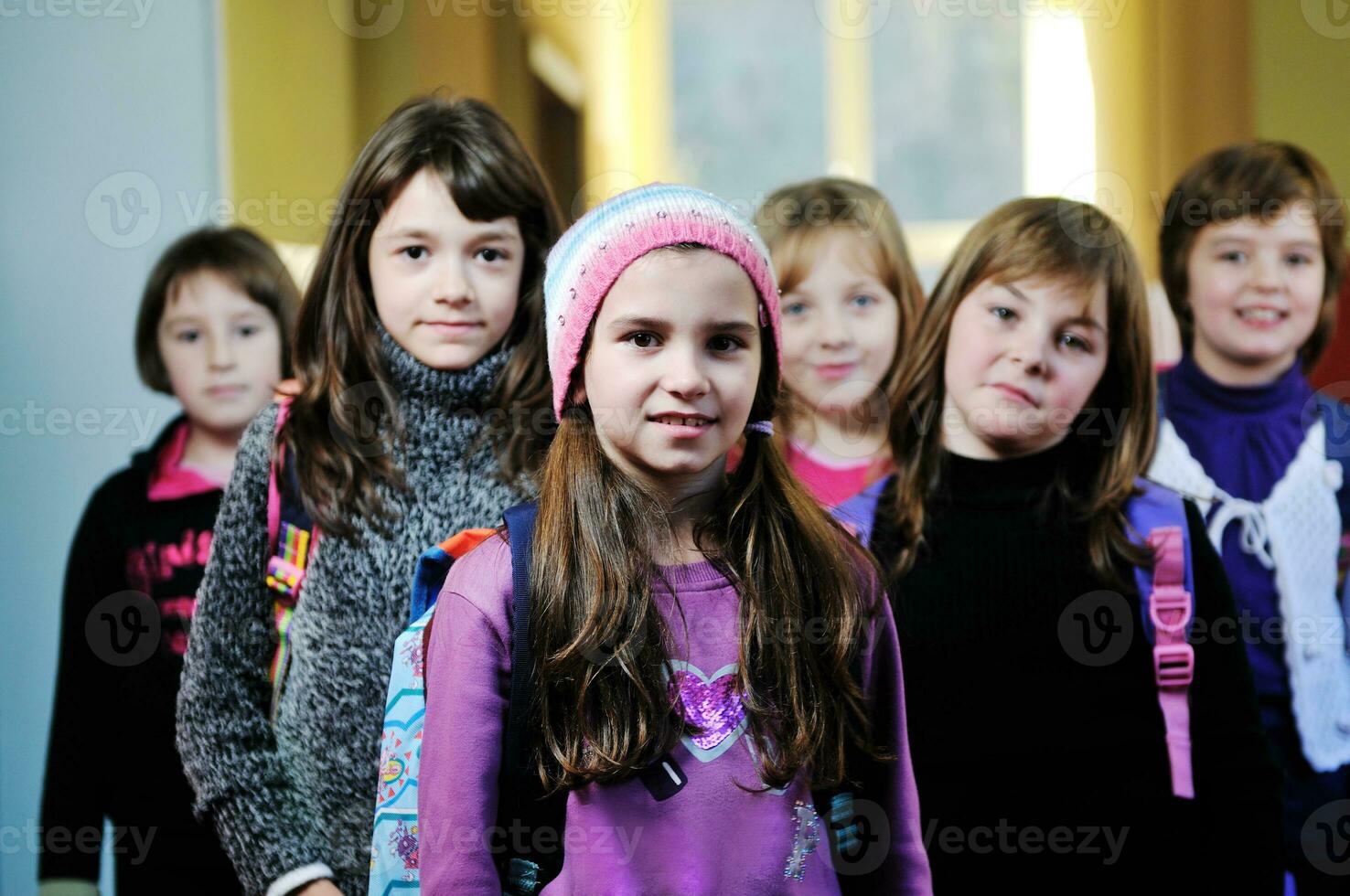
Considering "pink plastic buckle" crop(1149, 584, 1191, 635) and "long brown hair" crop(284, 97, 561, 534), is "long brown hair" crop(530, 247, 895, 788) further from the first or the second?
"pink plastic buckle" crop(1149, 584, 1191, 635)

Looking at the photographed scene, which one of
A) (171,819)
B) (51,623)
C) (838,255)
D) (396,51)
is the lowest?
(171,819)

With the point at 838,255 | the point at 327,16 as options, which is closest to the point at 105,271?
the point at 327,16

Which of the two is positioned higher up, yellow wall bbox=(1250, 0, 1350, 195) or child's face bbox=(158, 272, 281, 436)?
yellow wall bbox=(1250, 0, 1350, 195)

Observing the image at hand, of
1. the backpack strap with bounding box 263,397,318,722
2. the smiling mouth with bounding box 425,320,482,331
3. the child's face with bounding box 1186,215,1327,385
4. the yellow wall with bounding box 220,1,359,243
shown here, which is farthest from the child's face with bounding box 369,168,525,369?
the child's face with bounding box 1186,215,1327,385

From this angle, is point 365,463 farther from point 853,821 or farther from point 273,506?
point 853,821

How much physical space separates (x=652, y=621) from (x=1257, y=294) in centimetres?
166

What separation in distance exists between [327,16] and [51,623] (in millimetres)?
1730

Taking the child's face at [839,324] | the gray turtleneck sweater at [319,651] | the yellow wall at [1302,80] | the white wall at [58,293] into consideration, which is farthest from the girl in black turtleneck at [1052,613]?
the white wall at [58,293]

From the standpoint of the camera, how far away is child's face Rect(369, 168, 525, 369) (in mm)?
1698

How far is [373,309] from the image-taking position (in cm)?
181

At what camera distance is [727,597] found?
1382 mm

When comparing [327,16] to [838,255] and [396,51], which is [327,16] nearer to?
[396,51]

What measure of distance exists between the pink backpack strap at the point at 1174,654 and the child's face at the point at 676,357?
0.84m

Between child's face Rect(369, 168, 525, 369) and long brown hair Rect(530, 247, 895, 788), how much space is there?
0.34m
